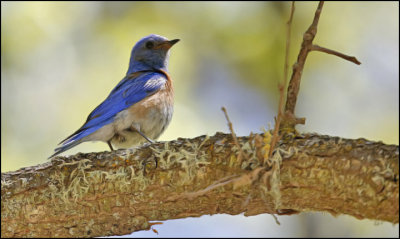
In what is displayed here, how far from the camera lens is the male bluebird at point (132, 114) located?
462 cm

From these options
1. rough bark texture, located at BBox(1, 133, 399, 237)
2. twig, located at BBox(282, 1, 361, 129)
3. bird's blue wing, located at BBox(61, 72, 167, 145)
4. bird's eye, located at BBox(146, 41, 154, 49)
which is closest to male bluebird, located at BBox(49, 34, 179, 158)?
bird's blue wing, located at BBox(61, 72, 167, 145)

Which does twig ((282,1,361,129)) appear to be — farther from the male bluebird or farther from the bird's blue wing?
the bird's blue wing

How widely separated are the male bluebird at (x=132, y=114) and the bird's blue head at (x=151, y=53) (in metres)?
0.47

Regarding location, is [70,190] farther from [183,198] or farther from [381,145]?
[381,145]

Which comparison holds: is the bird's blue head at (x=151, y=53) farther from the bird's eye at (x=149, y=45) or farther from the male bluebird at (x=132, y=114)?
the male bluebird at (x=132, y=114)

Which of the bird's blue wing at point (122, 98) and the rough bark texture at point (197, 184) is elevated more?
the bird's blue wing at point (122, 98)

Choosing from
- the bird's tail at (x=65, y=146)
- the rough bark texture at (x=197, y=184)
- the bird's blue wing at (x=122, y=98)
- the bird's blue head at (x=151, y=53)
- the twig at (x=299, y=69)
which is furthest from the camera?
the bird's blue head at (x=151, y=53)

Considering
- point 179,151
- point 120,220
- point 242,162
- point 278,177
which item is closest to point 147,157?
point 179,151

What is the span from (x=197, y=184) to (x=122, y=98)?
2.11m

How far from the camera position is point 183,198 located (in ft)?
9.90

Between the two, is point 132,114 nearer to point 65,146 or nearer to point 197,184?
point 65,146

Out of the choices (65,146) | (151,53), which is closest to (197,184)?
(65,146)

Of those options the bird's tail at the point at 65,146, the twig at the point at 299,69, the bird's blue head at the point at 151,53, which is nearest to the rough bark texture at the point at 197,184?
the twig at the point at 299,69

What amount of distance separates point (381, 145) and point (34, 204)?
2107 mm
